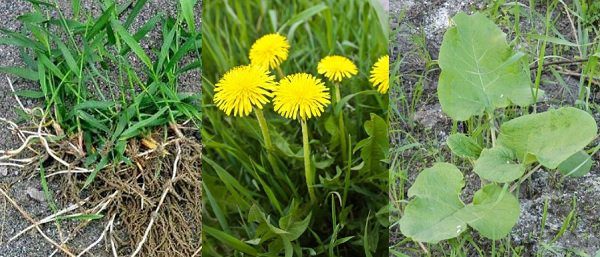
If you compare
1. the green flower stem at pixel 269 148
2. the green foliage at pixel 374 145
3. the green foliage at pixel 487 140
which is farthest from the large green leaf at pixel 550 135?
the green flower stem at pixel 269 148

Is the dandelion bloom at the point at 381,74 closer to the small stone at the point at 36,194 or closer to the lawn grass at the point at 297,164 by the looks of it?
the lawn grass at the point at 297,164

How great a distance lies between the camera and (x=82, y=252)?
875mm

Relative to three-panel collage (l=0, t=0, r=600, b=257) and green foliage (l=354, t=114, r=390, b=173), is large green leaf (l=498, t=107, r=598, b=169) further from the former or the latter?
green foliage (l=354, t=114, r=390, b=173)

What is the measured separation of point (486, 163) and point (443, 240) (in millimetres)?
107

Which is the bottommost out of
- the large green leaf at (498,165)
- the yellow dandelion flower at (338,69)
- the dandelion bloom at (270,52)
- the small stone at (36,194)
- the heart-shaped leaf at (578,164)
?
the heart-shaped leaf at (578,164)

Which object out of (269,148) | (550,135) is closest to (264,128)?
(269,148)

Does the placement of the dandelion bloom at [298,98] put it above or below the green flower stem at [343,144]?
above

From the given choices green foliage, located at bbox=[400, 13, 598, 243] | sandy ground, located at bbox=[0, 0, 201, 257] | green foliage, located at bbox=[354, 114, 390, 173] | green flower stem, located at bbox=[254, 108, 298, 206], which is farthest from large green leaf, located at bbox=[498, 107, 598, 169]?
sandy ground, located at bbox=[0, 0, 201, 257]

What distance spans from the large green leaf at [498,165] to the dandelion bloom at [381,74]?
178 mm

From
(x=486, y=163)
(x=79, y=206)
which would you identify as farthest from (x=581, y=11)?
(x=79, y=206)

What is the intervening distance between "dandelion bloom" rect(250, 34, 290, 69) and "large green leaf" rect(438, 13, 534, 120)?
0.23m

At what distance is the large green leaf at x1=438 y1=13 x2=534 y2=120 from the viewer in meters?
0.86

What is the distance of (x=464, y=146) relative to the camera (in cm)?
87

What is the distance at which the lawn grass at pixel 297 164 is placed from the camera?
3.04 feet
